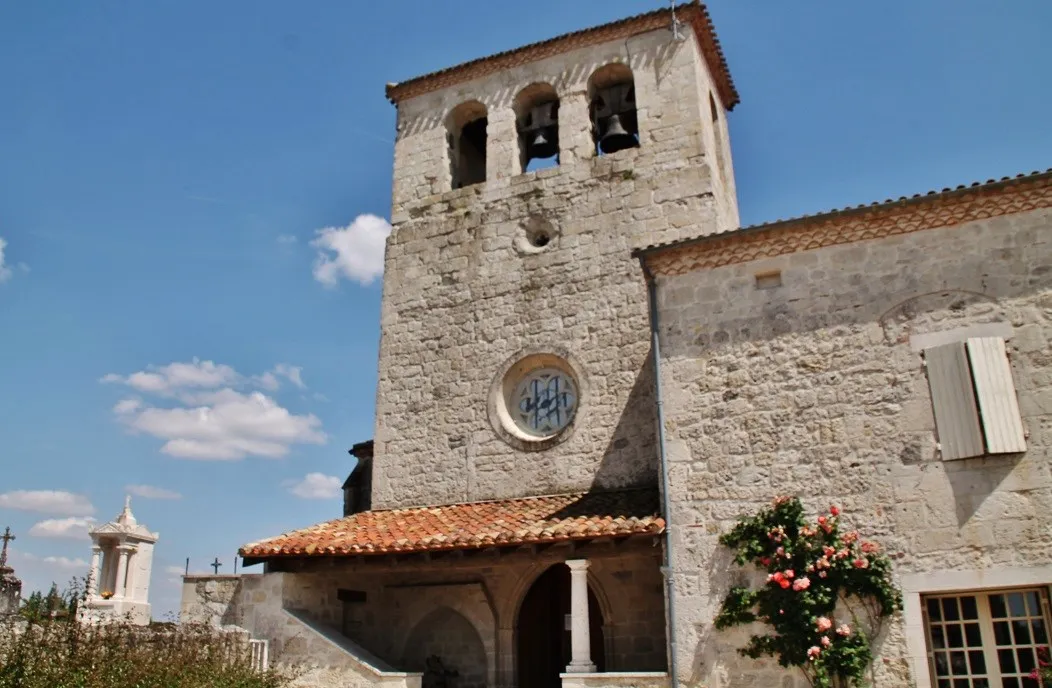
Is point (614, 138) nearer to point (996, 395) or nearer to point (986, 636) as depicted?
point (996, 395)

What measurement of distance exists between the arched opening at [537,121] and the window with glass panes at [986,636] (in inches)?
367

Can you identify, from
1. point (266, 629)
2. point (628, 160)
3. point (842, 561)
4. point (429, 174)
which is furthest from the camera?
point (429, 174)

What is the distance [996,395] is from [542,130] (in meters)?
8.86

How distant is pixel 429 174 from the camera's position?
15625 millimetres

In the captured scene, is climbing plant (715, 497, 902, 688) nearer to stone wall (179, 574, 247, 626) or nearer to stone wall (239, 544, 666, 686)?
stone wall (239, 544, 666, 686)

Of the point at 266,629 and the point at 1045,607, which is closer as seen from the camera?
the point at 1045,607

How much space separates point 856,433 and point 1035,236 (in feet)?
9.05

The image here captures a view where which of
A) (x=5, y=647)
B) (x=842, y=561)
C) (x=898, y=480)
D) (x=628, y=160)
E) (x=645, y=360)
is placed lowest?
(x=5, y=647)

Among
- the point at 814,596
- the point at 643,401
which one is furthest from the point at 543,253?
the point at 814,596

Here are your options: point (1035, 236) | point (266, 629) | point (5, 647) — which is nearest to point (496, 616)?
point (266, 629)

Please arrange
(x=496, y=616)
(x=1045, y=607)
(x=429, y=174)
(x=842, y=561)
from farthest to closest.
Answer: (x=429, y=174) → (x=496, y=616) → (x=842, y=561) → (x=1045, y=607)

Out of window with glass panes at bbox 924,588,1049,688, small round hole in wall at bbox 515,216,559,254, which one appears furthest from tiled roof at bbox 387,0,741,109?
window with glass panes at bbox 924,588,1049,688

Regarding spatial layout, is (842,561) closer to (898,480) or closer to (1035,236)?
(898,480)

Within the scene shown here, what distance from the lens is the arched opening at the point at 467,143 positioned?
15953 millimetres
